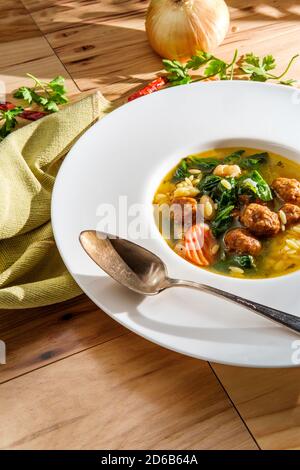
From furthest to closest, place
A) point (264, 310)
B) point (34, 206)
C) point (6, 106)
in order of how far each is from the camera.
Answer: point (6, 106)
point (34, 206)
point (264, 310)

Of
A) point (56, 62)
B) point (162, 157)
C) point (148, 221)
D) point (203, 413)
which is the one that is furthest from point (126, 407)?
point (56, 62)

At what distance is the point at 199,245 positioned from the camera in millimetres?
1941

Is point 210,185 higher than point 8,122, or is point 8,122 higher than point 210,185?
point 8,122

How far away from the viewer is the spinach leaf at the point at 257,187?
2.09 meters

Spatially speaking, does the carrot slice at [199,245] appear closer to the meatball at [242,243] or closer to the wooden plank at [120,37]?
the meatball at [242,243]

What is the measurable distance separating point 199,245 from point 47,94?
3.85 ft

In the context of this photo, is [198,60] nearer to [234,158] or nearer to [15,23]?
[234,158]

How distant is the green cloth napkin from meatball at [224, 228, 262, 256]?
51cm

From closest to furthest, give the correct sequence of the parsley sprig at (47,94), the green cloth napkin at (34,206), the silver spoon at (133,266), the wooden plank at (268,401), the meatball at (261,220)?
the wooden plank at (268,401), the silver spoon at (133,266), the green cloth napkin at (34,206), the meatball at (261,220), the parsley sprig at (47,94)

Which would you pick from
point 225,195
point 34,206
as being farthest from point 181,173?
point 34,206

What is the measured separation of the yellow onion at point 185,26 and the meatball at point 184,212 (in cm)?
101

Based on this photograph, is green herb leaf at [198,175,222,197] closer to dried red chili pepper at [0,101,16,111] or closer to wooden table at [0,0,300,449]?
Result: wooden table at [0,0,300,449]

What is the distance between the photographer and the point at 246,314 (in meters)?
1.66

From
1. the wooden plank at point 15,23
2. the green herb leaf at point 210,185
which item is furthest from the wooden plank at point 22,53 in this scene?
the green herb leaf at point 210,185
